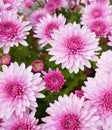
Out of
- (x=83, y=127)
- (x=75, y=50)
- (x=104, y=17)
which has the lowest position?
(x=83, y=127)

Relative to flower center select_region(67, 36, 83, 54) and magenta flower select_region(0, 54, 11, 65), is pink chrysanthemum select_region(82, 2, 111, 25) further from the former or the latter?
magenta flower select_region(0, 54, 11, 65)

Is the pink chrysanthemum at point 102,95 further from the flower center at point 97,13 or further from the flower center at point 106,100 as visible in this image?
the flower center at point 97,13

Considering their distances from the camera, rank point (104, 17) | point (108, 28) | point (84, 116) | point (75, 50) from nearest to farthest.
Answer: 1. point (84, 116)
2. point (75, 50)
3. point (108, 28)
4. point (104, 17)

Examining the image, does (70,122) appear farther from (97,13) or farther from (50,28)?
(97,13)

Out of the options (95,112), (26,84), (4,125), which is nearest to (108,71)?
(95,112)

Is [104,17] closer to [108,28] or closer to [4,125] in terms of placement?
[108,28]

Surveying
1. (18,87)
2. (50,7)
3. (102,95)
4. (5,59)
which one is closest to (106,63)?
(102,95)

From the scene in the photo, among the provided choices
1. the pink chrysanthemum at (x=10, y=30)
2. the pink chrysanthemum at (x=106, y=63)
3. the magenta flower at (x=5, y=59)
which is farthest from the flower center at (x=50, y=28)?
the pink chrysanthemum at (x=106, y=63)
